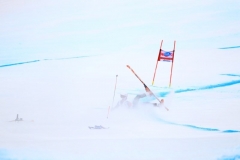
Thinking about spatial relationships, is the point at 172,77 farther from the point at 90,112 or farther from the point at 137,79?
the point at 90,112

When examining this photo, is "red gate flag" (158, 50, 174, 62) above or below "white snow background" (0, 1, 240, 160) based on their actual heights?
above

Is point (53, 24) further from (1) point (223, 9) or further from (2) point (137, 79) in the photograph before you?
(1) point (223, 9)

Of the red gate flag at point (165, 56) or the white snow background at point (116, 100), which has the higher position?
the red gate flag at point (165, 56)

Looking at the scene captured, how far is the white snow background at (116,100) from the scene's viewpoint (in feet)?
5.67

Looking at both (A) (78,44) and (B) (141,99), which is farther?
(A) (78,44)

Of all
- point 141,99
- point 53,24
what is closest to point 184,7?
point 141,99

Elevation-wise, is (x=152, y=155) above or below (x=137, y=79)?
below

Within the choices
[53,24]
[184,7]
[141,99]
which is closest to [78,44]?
[53,24]

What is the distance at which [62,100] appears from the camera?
185 cm

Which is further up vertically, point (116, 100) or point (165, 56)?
point (165, 56)

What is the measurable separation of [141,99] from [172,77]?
7.7 inches

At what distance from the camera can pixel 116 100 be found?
1.81m

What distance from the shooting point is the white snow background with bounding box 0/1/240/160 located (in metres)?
1.73

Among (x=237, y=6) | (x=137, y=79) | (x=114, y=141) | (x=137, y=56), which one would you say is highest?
(x=237, y=6)
